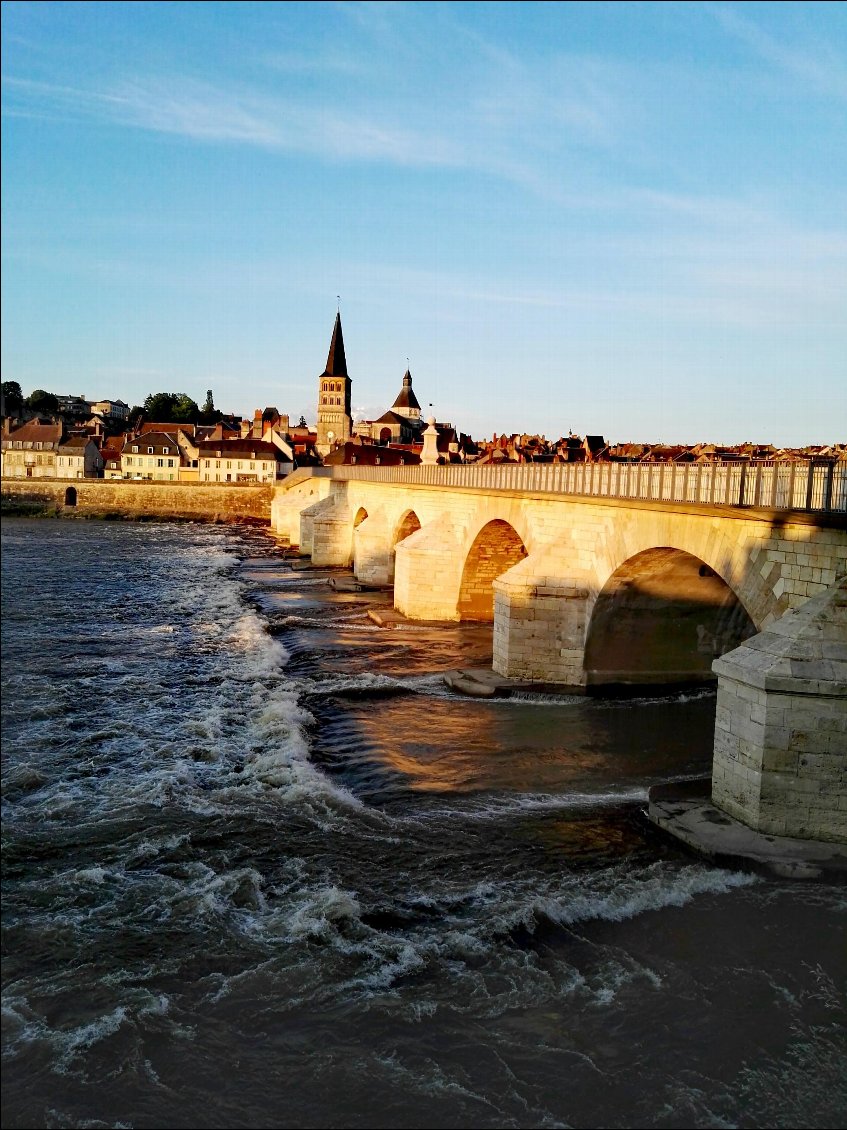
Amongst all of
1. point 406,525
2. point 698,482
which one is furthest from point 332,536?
point 698,482

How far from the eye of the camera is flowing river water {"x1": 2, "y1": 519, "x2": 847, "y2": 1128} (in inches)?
272

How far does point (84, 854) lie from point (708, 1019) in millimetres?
6864

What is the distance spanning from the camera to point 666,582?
1830 centimetres

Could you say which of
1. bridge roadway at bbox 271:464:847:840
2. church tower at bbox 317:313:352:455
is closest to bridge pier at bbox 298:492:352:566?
bridge roadway at bbox 271:464:847:840

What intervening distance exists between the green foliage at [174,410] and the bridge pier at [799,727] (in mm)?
131201

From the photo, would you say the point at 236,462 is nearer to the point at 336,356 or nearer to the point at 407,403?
the point at 336,356

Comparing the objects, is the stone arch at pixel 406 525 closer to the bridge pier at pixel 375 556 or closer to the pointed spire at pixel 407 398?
the bridge pier at pixel 375 556

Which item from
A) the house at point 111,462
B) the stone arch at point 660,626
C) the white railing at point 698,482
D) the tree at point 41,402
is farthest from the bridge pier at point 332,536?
the tree at point 41,402

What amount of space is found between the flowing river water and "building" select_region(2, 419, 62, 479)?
83077 mm

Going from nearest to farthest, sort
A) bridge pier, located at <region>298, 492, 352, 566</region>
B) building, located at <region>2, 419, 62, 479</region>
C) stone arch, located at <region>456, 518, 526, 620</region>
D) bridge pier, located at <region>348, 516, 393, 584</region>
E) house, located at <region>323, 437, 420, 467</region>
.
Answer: stone arch, located at <region>456, 518, 526, 620</region> → bridge pier, located at <region>348, 516, 393, 584</region> → bridge pier, located at <region>298, 492, 352, 566</region> → house, located at <region>323, 437, 420, 467</region> → building, located at <region>2, 419, 62, 479</region>

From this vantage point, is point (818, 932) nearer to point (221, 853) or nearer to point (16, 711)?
point (221, 853)

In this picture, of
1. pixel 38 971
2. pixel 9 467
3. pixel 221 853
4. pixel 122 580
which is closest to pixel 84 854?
pixel 221 853

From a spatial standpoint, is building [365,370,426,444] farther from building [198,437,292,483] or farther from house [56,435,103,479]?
house [56,435,103,479]

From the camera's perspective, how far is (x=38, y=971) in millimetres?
8289
